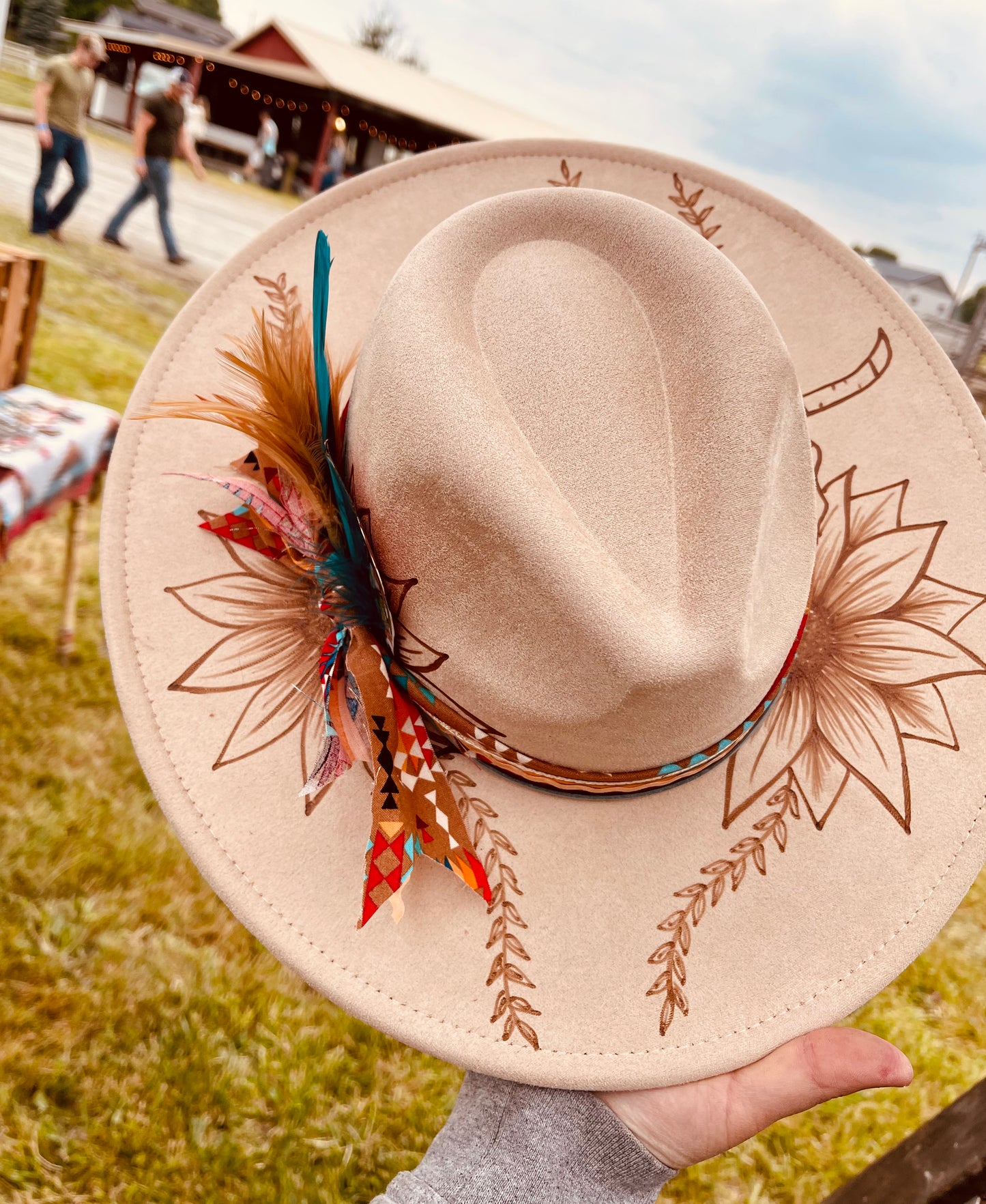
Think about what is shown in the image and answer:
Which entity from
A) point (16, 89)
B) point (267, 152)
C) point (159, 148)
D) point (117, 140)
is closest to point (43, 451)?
point (159, 148)

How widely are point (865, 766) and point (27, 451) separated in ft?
6.79

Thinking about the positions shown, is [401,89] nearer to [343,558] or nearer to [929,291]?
[343,558]

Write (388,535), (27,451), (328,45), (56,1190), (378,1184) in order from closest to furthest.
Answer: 1. (388,535)
2. (56,1190)
3. (378,1184)
4. (27,451)
5. (328,45)

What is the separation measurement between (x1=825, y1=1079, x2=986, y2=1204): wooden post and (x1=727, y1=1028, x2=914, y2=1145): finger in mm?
319

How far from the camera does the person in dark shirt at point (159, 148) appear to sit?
24.5ft

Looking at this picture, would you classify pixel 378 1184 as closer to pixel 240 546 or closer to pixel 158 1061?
pixel 158 1061

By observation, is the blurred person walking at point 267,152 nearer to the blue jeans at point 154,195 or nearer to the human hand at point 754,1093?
the blue jeans at point 154,195

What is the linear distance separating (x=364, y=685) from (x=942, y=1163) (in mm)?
1232

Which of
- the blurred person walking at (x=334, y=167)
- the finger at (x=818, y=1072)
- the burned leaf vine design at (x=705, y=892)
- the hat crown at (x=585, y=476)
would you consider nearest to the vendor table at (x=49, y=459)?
the hat crown at (x=585, y=476)

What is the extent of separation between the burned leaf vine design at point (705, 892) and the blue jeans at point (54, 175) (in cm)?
819

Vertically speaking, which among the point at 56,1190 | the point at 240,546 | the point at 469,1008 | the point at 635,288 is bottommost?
the point at 56,1190

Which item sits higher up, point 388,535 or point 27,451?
point 388,535

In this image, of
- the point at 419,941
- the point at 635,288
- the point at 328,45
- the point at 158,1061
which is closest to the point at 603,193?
the point at 635,288

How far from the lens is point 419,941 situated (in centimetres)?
106
